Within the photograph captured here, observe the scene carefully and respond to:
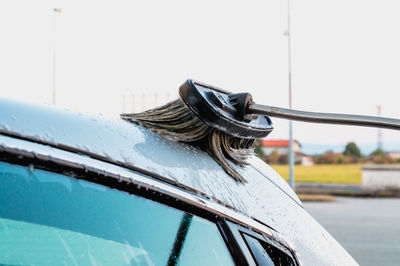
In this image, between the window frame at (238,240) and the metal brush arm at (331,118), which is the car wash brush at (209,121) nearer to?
the metal brush arm at (331,118)

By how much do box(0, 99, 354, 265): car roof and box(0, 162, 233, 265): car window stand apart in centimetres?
7

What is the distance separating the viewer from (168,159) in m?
1.01

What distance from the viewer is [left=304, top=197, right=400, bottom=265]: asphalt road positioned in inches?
340

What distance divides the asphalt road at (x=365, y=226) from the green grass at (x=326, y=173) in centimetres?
873

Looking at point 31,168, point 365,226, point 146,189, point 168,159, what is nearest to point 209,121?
point 168,159

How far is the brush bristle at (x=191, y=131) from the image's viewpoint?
1122 mm

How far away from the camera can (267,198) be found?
3.83 ft

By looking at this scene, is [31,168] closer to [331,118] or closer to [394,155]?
[331,118]

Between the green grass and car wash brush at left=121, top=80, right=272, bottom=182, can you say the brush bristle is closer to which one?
car wash brush at left=121, top=80, right=272, bottom=182

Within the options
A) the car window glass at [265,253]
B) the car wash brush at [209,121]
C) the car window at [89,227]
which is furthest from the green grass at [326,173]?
the car window at [89,227]

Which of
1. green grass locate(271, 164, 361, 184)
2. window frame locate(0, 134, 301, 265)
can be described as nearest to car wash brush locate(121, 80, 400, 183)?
window frame locate(0, 134, 301, 265)

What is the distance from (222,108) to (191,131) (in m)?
0.09

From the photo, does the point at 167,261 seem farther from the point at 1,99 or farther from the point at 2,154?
the point at 1,99

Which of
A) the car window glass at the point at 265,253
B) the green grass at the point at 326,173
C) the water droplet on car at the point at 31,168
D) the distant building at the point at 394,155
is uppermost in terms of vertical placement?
the water droplet on car at the point at 31,168
